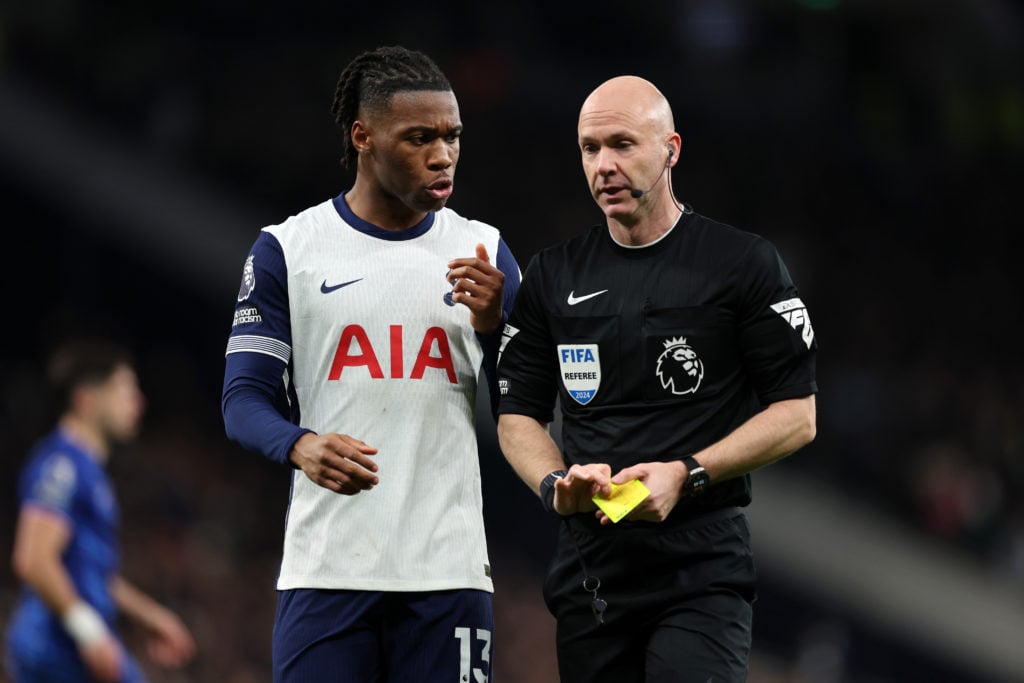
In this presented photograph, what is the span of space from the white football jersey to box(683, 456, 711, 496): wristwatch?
64 centimetres

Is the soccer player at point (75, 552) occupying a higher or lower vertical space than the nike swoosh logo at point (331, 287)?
lower

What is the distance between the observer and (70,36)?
16.2 m

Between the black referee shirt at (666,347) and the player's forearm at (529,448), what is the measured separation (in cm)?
4

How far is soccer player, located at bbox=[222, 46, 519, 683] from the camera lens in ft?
13.2

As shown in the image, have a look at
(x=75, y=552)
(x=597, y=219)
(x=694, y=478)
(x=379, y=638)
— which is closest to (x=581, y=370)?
(x=694, y=478)

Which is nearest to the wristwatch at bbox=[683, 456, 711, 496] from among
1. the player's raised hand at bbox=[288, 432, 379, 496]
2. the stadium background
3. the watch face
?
the watch face

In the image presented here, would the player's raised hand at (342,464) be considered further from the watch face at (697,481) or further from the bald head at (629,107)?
the bald head at (629,107)

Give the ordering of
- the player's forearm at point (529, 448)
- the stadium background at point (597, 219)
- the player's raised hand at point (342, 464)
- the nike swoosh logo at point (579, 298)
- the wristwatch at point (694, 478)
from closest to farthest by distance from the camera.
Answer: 1. the player's raised hand at point (342, 464)
2. the wristwatch at point (694, 478)
3. the player's forearm at point (529, 448)
4. the nike swoosh logo at point (579, 298)
5. the stadium background at point (597, 219)

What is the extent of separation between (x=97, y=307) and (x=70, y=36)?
2.98 metres

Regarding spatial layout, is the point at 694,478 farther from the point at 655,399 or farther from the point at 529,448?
the point at 529,448

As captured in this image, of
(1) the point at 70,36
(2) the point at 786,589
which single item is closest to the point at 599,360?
(2) the point at 786,589

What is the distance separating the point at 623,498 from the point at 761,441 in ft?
1.42

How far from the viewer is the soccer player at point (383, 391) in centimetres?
401

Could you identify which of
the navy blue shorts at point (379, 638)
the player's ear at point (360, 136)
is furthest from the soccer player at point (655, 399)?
the player's ear at point (360, 136)
